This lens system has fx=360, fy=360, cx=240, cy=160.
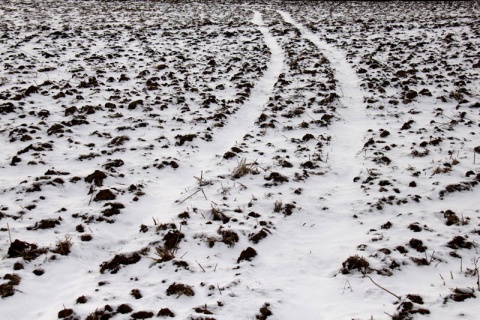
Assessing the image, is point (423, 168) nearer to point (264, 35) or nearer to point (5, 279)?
point (5, 279)

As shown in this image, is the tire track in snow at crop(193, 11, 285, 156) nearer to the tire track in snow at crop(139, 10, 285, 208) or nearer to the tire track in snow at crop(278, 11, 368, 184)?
the tire track in snow at crop(139, 10, 285, 208)

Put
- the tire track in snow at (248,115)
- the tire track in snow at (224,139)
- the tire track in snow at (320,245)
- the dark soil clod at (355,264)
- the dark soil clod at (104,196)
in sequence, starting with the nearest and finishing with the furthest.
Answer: the tire track in snow at (320,245) → the dark soil clod at (355,264) → the dark soil clod at (104,196) → the tire track in snow at (224,139) → the tire track in snow at (248,115)

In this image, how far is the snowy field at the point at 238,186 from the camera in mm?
4066

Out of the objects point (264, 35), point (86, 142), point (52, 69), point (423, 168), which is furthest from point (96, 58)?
point (423, 168)

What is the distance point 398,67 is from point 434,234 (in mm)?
9361

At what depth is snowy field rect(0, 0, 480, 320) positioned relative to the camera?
407cm

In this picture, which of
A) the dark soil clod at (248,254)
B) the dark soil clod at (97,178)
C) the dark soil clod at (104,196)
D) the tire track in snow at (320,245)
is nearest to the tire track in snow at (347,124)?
the tire track in snow at (320,245)

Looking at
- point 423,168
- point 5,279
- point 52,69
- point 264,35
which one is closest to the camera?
Result: point 5,279

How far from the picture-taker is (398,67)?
1272cm

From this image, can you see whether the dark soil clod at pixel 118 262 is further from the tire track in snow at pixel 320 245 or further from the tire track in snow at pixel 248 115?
the tire track in snow at pixel 248 115

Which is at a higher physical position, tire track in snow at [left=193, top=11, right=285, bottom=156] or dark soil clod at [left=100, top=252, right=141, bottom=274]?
tire track in snow at [left=193, top=11, right=285, bottom=156]

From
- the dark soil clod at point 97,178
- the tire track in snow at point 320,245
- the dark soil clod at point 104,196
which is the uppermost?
the dark soil clod at point 97,178

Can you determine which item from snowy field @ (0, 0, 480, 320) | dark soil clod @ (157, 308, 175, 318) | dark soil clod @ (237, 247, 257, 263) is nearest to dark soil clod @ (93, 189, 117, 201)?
snowy field @ (0, 0, 480, 320)

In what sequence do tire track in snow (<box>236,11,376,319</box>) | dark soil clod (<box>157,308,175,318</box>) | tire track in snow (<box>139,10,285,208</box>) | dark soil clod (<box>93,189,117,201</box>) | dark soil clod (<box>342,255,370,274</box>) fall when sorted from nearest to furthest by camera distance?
dark soil clod (<box>157,308,175,318</box>)
tire track in snow (<box>236,11,376,319</box>)
dark soil clod (<box>342,255,370,274</box>)
dark soil clod (<box>93,189,117,201</box>)
tire track in snow (<box>139,10,285,208</box>)
